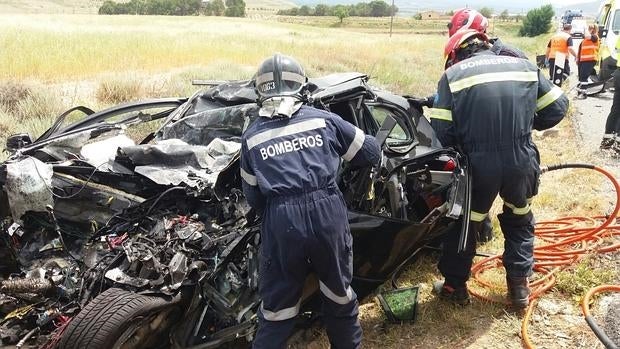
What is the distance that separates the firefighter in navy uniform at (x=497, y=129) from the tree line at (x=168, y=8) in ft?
253

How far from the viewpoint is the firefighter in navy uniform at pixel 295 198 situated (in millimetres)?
2475

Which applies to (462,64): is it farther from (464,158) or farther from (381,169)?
(381,169)

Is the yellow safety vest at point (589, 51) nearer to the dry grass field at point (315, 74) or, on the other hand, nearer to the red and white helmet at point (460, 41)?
the dry grass field at point (315, 74)

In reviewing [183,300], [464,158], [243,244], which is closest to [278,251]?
[243,244]

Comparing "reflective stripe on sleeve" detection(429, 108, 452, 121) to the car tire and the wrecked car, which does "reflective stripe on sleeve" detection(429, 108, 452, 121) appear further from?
the car tire

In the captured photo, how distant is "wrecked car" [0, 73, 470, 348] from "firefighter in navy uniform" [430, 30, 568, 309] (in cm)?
16

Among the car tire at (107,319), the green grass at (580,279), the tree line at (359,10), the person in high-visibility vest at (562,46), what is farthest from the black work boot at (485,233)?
the tree line at (359,10)

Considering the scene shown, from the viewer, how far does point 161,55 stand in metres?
15.6

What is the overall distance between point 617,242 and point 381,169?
213cm

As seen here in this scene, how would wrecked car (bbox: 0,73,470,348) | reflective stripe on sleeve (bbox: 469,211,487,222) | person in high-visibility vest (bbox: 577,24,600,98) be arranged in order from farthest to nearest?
person in high-visibility vest (bbox: 577,24,600,98)
reflective stripe on sleeve (bbox: 469,211,487,222)
wrecked car (bbox: 0,73,470,348)

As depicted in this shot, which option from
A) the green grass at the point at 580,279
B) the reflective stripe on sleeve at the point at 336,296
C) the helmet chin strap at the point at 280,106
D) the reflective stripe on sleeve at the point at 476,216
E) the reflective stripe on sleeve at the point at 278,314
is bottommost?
the green grass at the point at 580,279

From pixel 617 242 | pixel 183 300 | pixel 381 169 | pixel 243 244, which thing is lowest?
pixel 617 242

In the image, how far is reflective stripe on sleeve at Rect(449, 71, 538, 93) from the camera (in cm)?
319

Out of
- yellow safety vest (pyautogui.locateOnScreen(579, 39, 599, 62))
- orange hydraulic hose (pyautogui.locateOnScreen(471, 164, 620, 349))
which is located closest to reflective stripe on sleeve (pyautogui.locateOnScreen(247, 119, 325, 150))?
orange hydraulic hose (pyautogui.locateOnScreen(471, 164, 620, 349))
